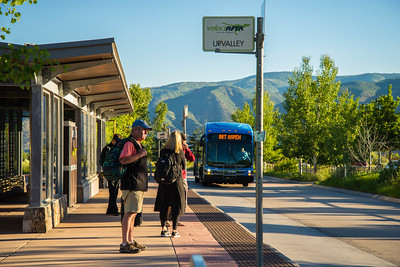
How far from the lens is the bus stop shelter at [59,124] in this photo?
9758 millimetres

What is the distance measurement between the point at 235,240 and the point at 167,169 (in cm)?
166

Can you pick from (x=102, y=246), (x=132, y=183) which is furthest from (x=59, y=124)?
(x=132, y=183)

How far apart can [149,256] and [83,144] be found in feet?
31.6

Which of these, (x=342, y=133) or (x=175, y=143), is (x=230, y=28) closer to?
(x=175, y=143)

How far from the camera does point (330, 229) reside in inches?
451

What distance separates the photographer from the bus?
26.7 m

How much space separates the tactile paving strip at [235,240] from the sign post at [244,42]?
1698 mm

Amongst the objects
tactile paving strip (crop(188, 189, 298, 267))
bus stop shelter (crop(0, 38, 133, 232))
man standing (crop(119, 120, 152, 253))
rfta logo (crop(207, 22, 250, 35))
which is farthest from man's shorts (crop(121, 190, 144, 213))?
rfta logo (crop(207, 22, 250, 35))

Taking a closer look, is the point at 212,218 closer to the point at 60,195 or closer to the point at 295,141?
the point at 60,195

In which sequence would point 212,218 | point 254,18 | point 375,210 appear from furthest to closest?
1. point 375,210
2. point 212,218
3. point 254,18

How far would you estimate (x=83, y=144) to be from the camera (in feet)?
54.3

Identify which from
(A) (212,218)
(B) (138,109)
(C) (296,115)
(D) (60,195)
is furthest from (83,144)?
(B) (138,109)

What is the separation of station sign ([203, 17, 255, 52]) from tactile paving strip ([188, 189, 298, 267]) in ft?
9.48

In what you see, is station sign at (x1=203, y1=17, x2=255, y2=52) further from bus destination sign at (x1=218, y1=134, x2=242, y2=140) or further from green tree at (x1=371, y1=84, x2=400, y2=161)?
green tree at (x1=371, y1=84, x2=400, y2=161)
